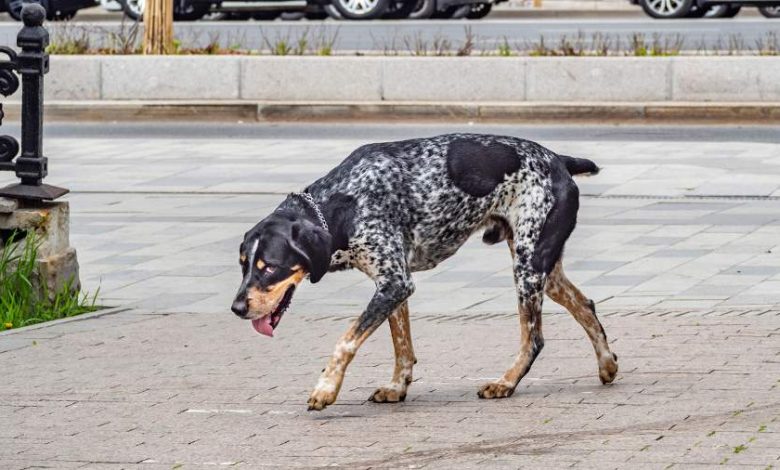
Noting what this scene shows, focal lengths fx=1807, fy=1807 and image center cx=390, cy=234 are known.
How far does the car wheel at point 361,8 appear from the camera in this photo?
29.7m

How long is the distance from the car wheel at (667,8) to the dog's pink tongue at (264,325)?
2304 centimetres

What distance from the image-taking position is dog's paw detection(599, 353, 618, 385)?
7.67 meters

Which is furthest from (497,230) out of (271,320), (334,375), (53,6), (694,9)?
(53,6)

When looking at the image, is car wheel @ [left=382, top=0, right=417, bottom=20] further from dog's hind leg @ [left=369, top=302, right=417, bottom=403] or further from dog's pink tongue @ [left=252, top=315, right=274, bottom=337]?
dog's pink tongue @ [left=252, top=315, right=274, bottom=337]

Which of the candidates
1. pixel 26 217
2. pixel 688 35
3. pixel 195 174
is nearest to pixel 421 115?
pixel 195 174

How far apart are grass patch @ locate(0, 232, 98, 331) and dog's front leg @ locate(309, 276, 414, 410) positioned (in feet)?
9.09

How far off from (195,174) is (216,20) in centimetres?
1671

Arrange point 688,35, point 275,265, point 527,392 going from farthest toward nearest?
point 688,35 < point 527,392 < point 275,265

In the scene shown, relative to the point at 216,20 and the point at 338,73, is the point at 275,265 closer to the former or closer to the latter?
the point at 338,73

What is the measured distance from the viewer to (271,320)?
6977mm

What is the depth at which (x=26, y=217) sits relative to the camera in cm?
959

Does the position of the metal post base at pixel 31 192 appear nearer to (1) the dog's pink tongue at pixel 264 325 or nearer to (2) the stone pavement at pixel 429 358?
(2) the stone pavement at pixel 429 358

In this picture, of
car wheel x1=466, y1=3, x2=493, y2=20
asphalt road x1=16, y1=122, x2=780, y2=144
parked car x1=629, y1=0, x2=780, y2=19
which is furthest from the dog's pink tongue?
car wheel x1=466, y1=3, x2=493, y2=20

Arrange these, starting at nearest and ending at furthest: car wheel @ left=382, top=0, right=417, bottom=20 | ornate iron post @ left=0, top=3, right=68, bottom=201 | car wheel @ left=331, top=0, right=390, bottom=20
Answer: ornate iron post @ left=0, top=3, right=68, bottom=201, car wheel @ left=331, top=0, right=390, bottom=20, car wheel @ left=382, top=0, right=417, bottom=20
